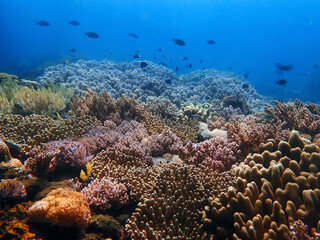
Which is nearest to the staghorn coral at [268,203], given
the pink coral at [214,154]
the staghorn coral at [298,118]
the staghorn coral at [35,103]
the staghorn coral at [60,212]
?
the pink coral at [214,154]

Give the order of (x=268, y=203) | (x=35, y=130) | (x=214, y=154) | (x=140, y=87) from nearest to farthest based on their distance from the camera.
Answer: (x=268, y=203) < (x=214, y=154) < (x=35, y=130) < (x=140, y=87)

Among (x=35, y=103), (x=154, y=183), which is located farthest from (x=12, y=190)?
(x=35, y=103)

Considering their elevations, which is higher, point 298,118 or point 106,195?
point 298,118

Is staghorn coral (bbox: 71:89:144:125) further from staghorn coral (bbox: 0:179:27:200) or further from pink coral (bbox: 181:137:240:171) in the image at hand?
staghorn coral (bbox: 0:179:27:200)

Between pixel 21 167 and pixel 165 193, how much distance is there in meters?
3.37

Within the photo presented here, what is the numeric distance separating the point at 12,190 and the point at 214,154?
4.27 metres

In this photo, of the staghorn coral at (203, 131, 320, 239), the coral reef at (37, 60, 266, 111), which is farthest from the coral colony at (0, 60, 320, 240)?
the coral reef at (37, 60, 266, 111)

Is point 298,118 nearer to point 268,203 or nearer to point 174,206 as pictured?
point 268,203

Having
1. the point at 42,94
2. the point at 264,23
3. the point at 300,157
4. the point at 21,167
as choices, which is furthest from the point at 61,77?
the point at 264,23

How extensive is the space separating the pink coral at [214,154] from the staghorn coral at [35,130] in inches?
133

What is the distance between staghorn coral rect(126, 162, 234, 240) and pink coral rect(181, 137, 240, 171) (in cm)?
93

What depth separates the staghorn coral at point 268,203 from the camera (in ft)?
7.40

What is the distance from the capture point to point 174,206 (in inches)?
112

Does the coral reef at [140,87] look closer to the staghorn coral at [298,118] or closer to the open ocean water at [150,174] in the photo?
the open ocean water at [150,174]
